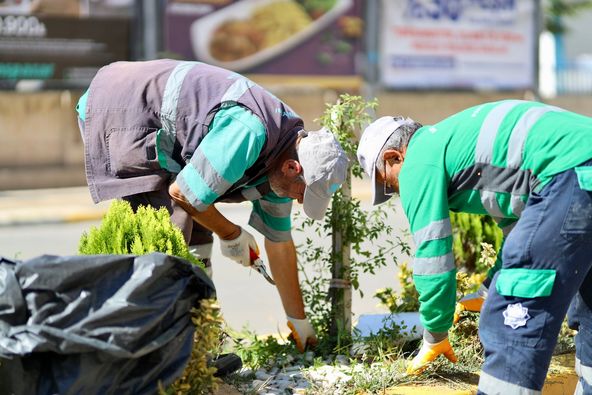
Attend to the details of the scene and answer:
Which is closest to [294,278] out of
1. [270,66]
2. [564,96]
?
[270,66]

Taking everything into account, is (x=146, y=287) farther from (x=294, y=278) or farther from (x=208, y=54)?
(x=208, y=54)

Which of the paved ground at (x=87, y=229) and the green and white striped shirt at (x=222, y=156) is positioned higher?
the green and white striped shirt at (x=222, y=156)

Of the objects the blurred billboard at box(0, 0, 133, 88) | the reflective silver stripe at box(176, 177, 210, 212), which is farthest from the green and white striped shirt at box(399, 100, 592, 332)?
the blurred billboard at box(0, 0, 133, 88)

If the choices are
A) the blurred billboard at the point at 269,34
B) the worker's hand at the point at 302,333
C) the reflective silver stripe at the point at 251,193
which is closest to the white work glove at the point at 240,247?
the reflective silver stripe at the point at 251,193

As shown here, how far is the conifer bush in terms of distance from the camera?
3.17 m

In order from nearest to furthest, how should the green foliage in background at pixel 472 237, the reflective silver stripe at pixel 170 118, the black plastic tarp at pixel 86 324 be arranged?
the black plastic tarp at pixel 86 324
the reflective silver stripe at pixel 170 118
the green foliage in background at pixel 472 237

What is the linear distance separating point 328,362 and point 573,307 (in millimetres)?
1262

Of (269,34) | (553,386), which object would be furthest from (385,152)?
(269,34)

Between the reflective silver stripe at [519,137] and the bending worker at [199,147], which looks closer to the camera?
the reflective silver stripe at [519,137]

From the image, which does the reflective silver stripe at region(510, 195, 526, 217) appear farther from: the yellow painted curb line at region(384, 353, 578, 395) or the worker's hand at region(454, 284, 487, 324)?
the worker's hand at region(454, 284, 487, 324)

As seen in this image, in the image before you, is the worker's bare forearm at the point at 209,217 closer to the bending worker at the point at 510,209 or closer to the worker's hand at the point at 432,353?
the bending worker at the point at 510,209

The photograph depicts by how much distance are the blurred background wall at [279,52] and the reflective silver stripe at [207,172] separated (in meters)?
9.71

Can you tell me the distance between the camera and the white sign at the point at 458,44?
15930mm

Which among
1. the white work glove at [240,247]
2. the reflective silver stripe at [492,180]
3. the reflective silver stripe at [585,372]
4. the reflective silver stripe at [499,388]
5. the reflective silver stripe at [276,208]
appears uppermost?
the reflective silver stripe at [492,180]
